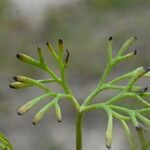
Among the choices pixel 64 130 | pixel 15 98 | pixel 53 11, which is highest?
pixel 53 11

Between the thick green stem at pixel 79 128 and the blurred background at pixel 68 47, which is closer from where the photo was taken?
the thick green stem at pixel 79 128

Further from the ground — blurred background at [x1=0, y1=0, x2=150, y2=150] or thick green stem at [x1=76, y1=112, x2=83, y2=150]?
thick green stem at [x1=76, y1=112, x2=83, y2=150]

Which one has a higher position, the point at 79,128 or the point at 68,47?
the point at 79,128

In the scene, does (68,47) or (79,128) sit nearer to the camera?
(79,128)

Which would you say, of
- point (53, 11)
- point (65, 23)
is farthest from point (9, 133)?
point (53, 11)

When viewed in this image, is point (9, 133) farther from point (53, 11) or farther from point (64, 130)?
point (53, 11)

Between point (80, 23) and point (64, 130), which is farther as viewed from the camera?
point (80, 23)

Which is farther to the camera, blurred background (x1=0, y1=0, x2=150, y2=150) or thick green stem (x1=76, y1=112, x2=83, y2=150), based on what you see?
blurred background (x1=0, y1=0, x2=150, y2=150)

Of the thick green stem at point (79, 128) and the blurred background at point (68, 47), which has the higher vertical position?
the thick green stem at point (79, 128)
